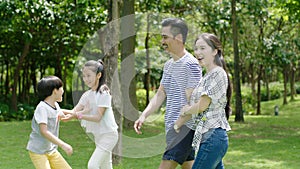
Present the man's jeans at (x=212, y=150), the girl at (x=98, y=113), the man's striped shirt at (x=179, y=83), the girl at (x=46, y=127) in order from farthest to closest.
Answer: the girl at (x=98, y=113)
the girl at (x=46, y=127)
the man's striped shirt at (x=179, y=83)
the man's jeans at (x=212, y=150)

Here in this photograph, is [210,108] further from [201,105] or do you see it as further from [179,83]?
[179,83]

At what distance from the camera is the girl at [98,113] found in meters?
4.55

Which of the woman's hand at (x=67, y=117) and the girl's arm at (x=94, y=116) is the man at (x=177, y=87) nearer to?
the girl's arm at (x=94, y=116)

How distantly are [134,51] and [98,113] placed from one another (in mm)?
6002

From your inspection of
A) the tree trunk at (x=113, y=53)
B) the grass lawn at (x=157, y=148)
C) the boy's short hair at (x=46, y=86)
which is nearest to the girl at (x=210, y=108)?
the grass lawn at (x=157, y=148)

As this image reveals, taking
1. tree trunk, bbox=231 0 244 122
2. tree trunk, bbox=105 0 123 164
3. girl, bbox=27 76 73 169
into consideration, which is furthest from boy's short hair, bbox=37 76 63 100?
tree trunk, bbox=231 0 244 122

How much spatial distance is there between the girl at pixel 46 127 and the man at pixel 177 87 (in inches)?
31.2

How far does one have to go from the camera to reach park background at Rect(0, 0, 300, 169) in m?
6.44

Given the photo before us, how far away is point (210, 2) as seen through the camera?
15.6m

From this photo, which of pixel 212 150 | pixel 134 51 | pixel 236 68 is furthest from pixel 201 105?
pixel 236 68

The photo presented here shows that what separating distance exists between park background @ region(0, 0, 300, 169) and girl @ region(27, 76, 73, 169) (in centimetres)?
42

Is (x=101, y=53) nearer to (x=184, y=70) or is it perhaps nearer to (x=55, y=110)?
(x=55, y=110)

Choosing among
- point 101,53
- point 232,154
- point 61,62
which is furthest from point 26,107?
point 101,53

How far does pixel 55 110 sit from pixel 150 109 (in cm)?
85
